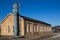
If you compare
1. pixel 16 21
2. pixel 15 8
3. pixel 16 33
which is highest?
pixel 15 8

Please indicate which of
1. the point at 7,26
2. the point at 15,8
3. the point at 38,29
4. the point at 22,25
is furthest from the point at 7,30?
the point at 15,8

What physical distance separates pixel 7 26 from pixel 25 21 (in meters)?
6.19

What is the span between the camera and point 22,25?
3753 cm

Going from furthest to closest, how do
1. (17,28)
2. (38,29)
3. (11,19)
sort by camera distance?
1. (38,29)
2. (11,19)
3. (17,28)

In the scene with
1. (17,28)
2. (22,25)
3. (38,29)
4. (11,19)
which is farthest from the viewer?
(38,29)

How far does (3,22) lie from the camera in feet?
139

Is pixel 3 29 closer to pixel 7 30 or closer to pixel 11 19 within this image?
pixel 7 30

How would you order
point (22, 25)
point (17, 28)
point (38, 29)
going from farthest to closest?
point (38, 29) → point (22, 25) → point (17, 28)

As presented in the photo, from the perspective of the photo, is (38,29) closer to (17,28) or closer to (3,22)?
(3,22)

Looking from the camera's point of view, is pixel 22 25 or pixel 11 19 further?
pixel 11 19

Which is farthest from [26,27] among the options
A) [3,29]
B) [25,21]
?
[3,29]

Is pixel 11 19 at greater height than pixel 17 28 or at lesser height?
greater

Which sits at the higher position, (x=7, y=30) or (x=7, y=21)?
(x=7, y=21)

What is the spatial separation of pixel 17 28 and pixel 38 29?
31.6 metres
